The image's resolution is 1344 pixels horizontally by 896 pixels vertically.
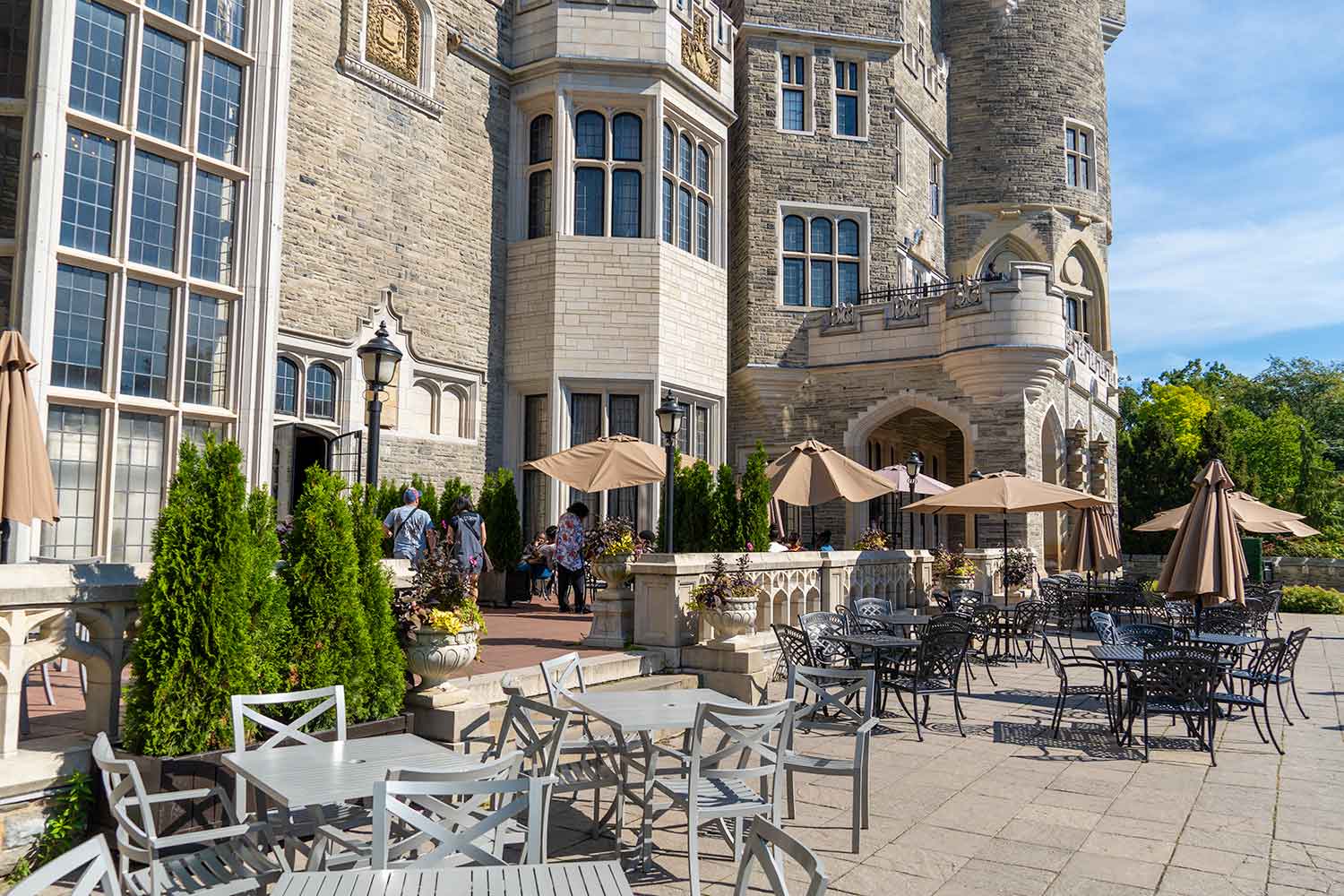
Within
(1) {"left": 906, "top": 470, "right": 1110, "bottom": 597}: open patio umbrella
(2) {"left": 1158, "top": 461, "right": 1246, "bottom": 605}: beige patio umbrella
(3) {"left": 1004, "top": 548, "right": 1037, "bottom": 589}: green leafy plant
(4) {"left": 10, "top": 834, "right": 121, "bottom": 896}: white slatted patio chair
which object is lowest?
(4) {"left": 10, "top": 834, "right": 121, "bottom": 896}: white slatted patio chair

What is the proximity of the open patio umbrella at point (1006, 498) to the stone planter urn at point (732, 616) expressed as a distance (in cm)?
589

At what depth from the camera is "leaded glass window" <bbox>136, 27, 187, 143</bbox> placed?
9.98 meters

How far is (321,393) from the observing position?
13203mm

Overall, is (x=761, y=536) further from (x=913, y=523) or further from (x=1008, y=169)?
(x=1008, y=169)

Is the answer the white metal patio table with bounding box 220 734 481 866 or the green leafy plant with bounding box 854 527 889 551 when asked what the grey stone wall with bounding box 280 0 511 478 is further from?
the white metal patio table with bounding box 220 734 481 866

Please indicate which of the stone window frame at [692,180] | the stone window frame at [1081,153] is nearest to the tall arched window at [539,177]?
the stone window frame at [692,180]

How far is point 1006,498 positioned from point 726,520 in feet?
13.9

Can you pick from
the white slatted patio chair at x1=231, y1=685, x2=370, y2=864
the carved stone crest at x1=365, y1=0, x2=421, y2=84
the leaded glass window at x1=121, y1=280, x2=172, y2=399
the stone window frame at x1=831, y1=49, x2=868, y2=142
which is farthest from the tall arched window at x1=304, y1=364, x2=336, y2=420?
the stone window frame at x1=831, y1=49, x2=868, y2=142

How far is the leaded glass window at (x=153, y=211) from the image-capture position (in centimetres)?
993

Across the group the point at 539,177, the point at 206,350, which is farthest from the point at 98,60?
the point at 539,177

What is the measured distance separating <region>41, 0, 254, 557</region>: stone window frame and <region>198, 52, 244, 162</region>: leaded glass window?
7 cm

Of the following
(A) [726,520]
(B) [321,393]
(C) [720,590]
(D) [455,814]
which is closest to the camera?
(D) [455,814]

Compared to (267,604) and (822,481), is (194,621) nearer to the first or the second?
(267,604)

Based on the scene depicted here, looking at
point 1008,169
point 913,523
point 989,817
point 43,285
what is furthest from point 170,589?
point 1008,169
